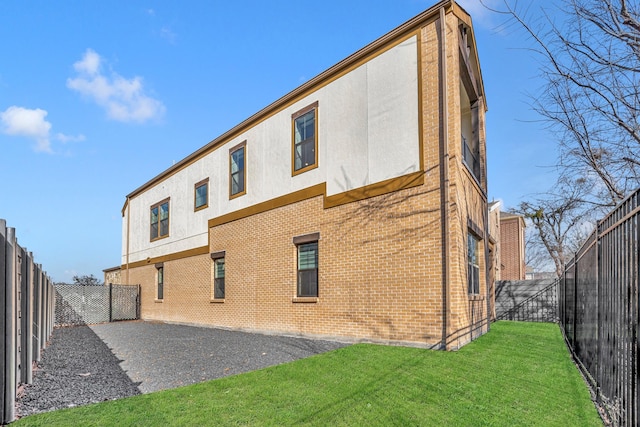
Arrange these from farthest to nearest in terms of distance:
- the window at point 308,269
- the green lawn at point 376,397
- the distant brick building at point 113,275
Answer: the distant brick building at point 113,275 < the window at point 308,269 < the green lawn at point 376,397

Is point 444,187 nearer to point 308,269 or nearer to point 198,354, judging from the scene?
point 308,269

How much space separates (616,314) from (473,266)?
7.45 meters

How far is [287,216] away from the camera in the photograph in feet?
39.6

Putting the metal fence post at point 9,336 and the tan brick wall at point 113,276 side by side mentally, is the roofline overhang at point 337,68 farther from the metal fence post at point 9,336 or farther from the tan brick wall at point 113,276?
the tan brick wall at point 113,276

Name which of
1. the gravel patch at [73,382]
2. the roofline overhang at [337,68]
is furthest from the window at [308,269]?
the gravel patch at [73,382]

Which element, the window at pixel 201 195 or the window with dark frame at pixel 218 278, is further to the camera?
the window at pixel 201 195

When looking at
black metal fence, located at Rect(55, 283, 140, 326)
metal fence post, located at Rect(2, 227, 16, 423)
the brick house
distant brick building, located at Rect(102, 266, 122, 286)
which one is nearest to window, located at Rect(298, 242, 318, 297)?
the brick house

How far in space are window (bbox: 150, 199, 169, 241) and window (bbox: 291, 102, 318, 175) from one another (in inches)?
417

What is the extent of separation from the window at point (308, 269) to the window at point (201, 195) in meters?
6.71

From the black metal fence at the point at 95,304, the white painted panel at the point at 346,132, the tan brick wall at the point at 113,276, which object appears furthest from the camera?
the tan brick wall at the point at 113,276

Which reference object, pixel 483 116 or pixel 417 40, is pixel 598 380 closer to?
pixel 417 40

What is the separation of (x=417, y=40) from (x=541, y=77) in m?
3.98

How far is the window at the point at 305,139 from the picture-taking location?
11.5 m

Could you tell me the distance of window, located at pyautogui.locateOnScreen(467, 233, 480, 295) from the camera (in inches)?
416
